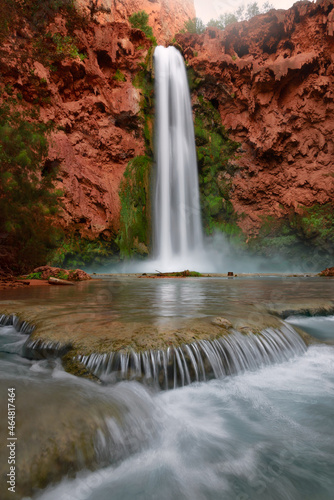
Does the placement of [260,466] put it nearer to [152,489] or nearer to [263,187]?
[152,489]

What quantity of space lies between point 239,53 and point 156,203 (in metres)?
17.5

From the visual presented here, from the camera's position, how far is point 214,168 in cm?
2878

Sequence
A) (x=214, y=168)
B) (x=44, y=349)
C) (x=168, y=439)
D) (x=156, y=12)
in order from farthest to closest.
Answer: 1. (x=156, y=12)
2. (x=214, y=168)
3. (x=44, y=349)
4. (x=168, y=439)

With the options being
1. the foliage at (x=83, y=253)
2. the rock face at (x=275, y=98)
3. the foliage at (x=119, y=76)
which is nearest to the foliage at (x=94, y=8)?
the foliage at (x=119, y=76)

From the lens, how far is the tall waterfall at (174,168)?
26219 mm

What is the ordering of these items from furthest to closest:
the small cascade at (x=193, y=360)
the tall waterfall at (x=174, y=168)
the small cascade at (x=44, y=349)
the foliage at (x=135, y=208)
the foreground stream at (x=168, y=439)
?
1. the tall waterfall at (x=174, y=168)
2. the foliage at (x=135, y=208)
3. the small cascade at (x=44, y=349)
4. the small cascade at (x=193, y=360)
5. the foreground stream at (x=168, y=439)

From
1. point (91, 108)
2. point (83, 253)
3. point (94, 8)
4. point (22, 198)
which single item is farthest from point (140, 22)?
point (22, 198)

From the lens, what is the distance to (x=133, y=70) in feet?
89.1

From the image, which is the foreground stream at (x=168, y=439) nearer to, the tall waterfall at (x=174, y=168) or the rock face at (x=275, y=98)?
the tall waterfall at (x=174, y=168)

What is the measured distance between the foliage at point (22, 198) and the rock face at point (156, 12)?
19182 millimetres

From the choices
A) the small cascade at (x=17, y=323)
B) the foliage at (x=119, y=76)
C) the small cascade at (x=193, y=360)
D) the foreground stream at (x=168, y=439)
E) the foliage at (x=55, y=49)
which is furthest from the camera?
the foliage at (x=119, y=76)

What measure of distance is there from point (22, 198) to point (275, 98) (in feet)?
82.0

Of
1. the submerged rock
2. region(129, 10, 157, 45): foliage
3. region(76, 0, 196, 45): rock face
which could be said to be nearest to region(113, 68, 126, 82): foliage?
region(76, 0, 196, 45): rock face

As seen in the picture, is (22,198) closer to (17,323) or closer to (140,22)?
(17,323)
